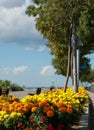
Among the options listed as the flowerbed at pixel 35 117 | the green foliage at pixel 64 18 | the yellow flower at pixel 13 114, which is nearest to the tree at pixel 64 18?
the green foliage at pixel 64 18

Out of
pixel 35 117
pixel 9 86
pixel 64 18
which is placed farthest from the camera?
pixel 9 86

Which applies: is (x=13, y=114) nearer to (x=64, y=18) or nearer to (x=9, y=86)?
(x=64, y=18)

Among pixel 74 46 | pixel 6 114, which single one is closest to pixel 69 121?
pixel 6 114

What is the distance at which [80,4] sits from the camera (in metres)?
26.1

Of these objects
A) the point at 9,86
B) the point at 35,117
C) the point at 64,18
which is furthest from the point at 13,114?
the point at 9,86

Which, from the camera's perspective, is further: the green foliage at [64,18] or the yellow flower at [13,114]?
the green foliage at [64,18]

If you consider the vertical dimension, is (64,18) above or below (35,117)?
above

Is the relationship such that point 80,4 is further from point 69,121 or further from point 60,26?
point 69,121

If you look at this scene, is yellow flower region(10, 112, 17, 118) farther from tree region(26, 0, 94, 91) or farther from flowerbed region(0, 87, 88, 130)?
tree region(26, 0, 94, 91)

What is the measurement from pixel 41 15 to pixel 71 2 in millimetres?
2480

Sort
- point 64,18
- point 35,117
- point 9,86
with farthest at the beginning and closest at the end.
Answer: point 9,86 → point 64,18 → point 35,117

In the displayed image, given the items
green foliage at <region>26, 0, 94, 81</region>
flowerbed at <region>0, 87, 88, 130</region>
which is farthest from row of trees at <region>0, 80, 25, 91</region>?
flowerbed at <region>0, 87, 88, 130</region>

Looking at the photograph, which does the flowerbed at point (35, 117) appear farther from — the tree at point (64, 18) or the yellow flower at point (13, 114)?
the tree at point (64, 18)

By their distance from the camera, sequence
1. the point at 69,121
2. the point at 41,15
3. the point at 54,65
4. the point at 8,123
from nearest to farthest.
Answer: the point at 8,123 → the point at 69,121 → the point at 41,15 → the point at 54,65
